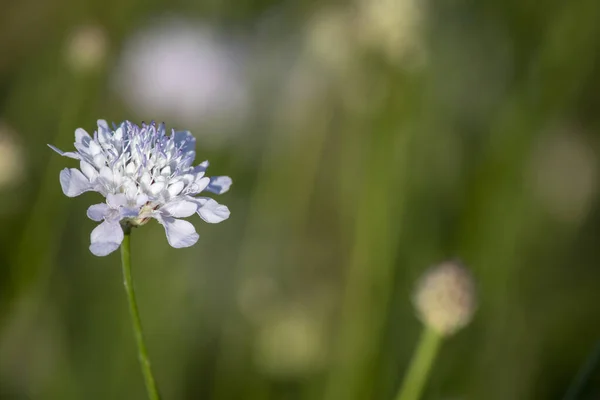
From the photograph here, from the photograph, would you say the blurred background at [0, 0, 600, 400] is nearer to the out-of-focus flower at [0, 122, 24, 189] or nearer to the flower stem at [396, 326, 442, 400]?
the out-of-focus flower at [0, 122, 24, 189]

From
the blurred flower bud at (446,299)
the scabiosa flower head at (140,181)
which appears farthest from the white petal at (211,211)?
the blurred flower bud at (446,299)

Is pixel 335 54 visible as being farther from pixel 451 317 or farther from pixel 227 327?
pixel 451 317

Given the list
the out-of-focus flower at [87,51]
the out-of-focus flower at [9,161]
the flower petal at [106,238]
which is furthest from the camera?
the out-of-focus flower at [87,51]

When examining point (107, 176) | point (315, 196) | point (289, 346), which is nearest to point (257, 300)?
point (289, 346)

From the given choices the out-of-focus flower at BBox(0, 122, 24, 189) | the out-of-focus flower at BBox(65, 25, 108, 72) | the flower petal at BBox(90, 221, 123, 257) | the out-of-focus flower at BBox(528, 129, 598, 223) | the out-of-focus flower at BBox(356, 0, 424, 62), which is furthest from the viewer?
the out-of-focus flower at BBox(528, 129, 598, 223)

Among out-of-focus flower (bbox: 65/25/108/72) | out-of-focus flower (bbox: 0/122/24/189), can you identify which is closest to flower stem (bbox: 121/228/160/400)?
out-of-focus flower (bbox: 0/122/24/189)

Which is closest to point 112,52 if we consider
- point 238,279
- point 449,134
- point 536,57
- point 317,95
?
point 317,95

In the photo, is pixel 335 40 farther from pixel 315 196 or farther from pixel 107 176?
pixel 107 176

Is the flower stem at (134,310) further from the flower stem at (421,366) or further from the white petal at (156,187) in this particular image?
the flower stem at (421,366)
